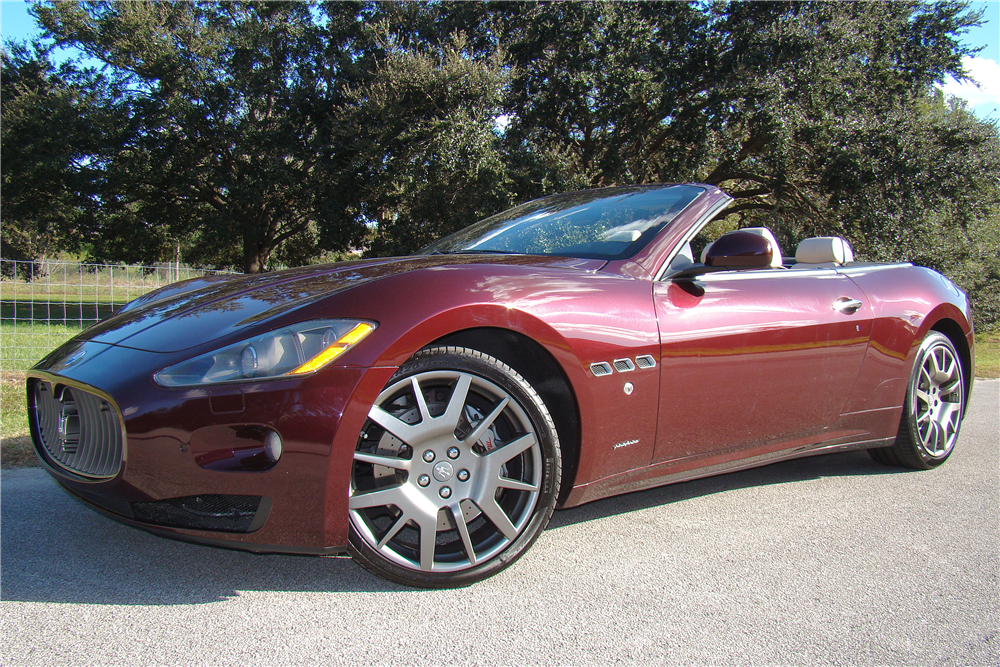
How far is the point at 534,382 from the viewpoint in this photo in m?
2.49

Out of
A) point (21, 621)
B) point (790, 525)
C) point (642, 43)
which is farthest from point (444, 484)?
point (642, 43)

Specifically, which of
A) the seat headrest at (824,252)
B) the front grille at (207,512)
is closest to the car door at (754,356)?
the seat headrest at (824,252)

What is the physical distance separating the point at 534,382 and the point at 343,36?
19.5 m

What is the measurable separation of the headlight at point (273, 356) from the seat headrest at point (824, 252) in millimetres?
2746

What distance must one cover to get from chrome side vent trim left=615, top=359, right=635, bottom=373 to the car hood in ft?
1.27

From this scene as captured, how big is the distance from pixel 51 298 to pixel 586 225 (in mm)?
7298

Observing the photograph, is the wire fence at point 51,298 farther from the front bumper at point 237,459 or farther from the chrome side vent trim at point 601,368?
the chrome side vent trim at point 601,368

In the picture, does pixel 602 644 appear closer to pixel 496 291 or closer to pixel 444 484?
pixel 444 484

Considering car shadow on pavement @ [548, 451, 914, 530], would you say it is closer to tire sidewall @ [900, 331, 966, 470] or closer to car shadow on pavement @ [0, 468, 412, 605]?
tire sidewall @ [900, 331, 966, 470]

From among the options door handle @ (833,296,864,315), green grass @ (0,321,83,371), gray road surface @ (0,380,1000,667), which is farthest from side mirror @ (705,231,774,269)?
green grass @ (0,321,83,371)

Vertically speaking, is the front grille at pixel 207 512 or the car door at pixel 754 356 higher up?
the car door at pixel 754 356

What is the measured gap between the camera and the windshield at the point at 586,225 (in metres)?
2.93

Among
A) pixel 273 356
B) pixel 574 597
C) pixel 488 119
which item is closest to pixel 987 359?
pixel 488 119

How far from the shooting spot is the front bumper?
1956 millimetres
